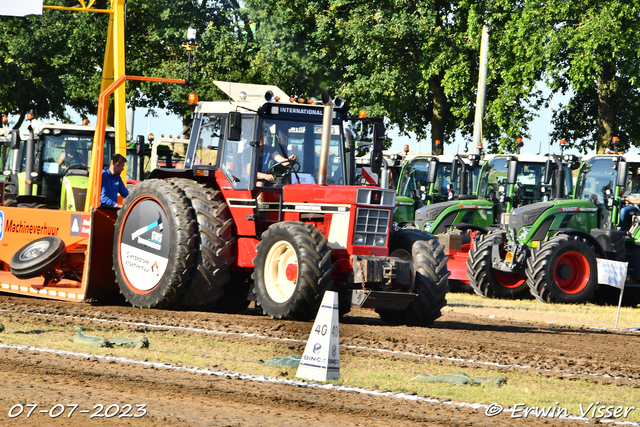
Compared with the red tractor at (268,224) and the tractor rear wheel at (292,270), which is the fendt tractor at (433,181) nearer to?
the red tractor at (268,224)

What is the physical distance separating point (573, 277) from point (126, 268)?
8.47 m

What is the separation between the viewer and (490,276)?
647 inches

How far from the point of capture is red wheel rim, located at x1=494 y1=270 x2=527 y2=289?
16.7 metres

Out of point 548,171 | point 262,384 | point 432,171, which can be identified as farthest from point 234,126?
point 432,171

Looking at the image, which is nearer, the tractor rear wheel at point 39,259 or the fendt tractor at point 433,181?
the tractor rear wheel at point 39,259

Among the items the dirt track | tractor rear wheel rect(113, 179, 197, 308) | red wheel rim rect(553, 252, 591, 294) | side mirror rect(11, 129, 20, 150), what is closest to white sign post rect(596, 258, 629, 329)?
red wheel rim rect(553, 252, 591, 294)

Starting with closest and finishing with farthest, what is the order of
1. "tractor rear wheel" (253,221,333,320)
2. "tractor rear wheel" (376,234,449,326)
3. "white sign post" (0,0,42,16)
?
"tractor rear wheel" (253,221,333,320)
"white sign post" (0,0,42,16)
"tractor rear wheel" (376,234,449,326)

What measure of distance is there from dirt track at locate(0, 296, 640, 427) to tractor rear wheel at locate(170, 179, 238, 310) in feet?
1.31

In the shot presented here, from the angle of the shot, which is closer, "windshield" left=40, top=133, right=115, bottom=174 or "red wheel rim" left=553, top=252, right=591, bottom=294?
"red wheel rim" left=553, top=252, right=591, bottom=294

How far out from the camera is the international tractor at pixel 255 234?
31.9 ft

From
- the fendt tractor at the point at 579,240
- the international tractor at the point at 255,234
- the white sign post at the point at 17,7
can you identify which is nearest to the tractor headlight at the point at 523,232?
the fendt tractor at the point at 579,240

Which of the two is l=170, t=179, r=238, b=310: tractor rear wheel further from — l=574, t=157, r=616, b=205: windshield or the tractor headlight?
l=574, t=157, r=616, b=205: windshield

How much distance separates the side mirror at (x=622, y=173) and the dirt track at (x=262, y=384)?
21.5ft

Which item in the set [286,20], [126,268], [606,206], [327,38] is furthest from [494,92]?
[126,268]
